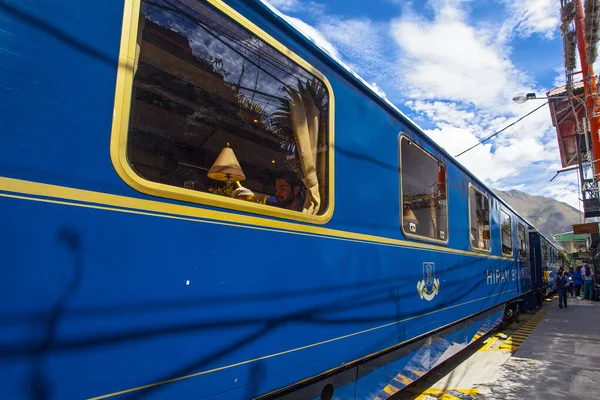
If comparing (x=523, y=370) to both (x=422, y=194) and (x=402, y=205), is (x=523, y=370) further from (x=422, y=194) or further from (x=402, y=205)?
Result: (x=402, y=205)

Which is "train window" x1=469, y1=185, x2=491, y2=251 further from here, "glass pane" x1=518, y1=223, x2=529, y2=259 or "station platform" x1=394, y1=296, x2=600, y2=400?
"glass pane" x1=518, y1=223, x2=529, y2=259

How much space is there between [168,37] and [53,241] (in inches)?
39.4

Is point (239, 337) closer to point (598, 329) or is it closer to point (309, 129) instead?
point (309, 129)

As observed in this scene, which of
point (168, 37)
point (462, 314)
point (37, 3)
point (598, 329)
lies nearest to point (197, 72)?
point (168, 37)

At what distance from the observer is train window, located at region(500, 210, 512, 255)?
7637mm

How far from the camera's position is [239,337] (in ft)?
5.93

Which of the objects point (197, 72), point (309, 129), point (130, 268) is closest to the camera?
point (130, 268)

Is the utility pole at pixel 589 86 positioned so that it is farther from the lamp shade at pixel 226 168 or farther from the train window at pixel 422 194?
the lamp shade at pixel 226 168

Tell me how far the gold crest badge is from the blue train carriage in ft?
1.23

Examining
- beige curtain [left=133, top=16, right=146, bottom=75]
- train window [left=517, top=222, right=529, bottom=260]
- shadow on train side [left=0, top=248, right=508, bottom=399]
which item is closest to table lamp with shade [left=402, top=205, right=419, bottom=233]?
shadow on train side [left=0, top=248, right=508, bottom=399]

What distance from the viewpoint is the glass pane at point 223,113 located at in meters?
1.65

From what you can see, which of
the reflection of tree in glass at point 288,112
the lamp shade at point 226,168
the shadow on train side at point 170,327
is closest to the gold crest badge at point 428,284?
the shadow on train side at point 170,327

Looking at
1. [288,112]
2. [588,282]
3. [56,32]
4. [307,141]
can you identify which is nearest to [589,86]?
[588,282]

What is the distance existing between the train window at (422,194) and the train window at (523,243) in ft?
20.8
